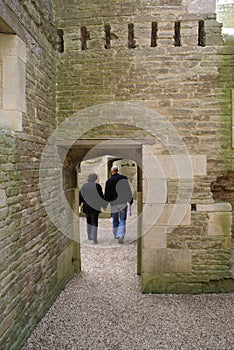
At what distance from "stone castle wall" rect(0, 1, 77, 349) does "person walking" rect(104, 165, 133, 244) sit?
291 centimetres

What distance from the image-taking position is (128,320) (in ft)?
11.8

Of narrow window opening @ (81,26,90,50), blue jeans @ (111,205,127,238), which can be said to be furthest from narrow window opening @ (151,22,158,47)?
blue jeans @ (111,205,127,238)

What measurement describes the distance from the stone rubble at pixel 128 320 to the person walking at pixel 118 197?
2114mm

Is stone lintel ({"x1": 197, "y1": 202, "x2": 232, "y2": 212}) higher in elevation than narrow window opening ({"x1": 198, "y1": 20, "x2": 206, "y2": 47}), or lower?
lower

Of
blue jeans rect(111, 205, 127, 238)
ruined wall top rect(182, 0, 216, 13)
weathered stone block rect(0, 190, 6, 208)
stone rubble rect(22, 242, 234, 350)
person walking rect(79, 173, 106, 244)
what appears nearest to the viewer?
weathered stone block rect(0, 190, 6, 208)

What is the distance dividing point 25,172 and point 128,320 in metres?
2.12

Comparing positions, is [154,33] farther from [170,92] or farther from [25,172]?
[25,172]

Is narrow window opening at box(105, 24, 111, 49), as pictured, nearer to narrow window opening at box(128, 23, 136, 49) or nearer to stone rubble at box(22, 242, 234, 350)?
narrow window opening at box(128, 23, 136, 49)

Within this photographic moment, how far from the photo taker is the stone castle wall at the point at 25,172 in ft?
8.87

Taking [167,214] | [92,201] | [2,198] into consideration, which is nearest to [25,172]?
[2,198]

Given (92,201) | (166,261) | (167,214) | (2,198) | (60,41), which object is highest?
(60,41)

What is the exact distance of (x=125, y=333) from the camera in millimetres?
3307

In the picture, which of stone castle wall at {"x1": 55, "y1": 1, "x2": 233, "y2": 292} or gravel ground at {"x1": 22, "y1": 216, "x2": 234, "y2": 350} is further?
stone castle wall at {"x1": 55, "y1": 1, "x2": 233, "y2": 292}

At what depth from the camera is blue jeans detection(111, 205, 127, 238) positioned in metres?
6.96
